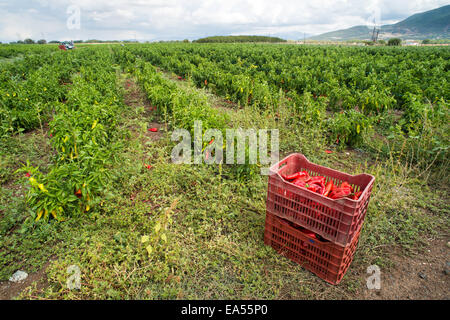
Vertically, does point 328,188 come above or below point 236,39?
below

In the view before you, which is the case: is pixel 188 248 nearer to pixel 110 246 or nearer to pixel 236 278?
pixel 236 278

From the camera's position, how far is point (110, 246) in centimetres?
294

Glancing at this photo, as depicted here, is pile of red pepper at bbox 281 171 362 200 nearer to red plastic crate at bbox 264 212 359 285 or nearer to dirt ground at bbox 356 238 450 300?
red plastic crate at bbox 264 212 359 285

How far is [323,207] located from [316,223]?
203mm

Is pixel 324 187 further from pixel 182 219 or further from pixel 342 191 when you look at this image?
pixel 182 219

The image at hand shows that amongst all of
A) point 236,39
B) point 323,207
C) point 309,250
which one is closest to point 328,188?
point 323,207

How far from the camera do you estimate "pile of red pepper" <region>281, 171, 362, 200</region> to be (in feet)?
8.68

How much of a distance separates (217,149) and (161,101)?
2.97 m

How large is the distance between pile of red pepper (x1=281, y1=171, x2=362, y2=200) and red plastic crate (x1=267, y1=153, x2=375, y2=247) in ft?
0.47

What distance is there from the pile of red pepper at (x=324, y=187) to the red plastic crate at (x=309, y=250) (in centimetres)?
44

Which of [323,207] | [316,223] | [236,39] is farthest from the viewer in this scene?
[236,39]

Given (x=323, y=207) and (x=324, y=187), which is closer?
(x=323, y=207)

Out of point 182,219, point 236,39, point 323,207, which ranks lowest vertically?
point 182,219

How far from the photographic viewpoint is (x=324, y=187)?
2779 mm
